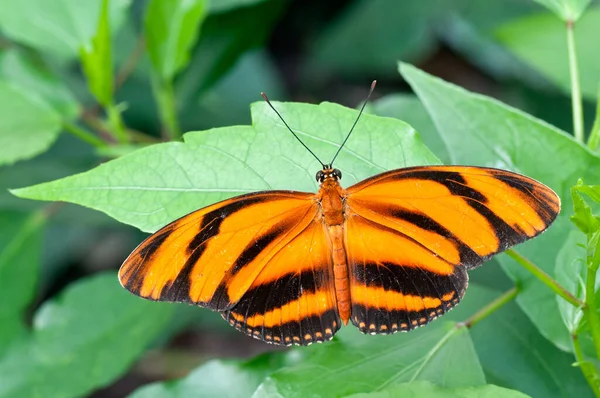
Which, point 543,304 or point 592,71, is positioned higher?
point 592,71

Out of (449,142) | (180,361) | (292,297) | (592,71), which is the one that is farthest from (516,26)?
(180,361)

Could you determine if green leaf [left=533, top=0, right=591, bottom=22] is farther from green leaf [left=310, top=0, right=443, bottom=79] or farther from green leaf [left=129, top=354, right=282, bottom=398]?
green leaf [left=310, top=0, right=443, bottom=79]

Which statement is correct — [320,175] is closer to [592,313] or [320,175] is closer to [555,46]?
[592,313]

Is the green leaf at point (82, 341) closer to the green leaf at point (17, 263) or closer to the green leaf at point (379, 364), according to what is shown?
the green leaf at point (17, 263)

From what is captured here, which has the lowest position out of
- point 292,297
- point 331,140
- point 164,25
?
point 292,297

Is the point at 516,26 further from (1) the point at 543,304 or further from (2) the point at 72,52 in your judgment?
(2) the point at 72,52

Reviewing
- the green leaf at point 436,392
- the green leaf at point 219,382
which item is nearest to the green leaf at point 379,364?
the green leaf at point 436,392
